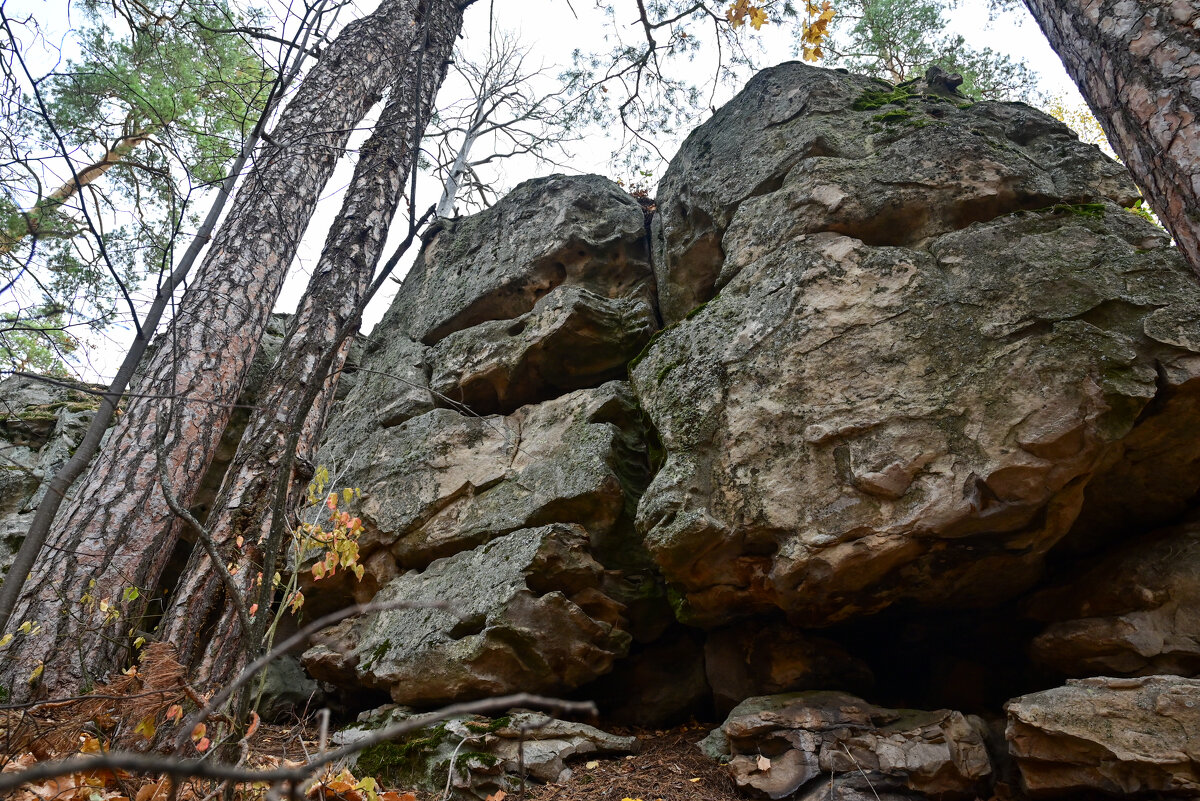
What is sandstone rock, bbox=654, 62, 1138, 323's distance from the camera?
16.6 feet

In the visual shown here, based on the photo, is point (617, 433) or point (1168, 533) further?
point (617, 433)

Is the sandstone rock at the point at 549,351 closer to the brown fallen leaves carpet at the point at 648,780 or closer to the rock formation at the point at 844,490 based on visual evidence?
the rock formation at the point at 844,490

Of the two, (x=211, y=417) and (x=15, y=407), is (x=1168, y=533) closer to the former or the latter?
(x=211, y=417)

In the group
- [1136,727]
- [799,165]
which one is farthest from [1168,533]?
[799,165]

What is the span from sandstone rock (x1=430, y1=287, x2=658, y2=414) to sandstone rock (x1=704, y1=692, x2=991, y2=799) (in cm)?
354

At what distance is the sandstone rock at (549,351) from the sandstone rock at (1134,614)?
13.0 ft

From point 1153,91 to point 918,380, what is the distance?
72.7 inches

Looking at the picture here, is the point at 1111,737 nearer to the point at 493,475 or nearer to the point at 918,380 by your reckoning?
the point at 918,380

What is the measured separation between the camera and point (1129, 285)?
13.1 feet

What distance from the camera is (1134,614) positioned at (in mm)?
3809

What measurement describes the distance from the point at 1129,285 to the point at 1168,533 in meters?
1.52

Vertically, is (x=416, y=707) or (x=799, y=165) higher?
→ (x=799, y=165)

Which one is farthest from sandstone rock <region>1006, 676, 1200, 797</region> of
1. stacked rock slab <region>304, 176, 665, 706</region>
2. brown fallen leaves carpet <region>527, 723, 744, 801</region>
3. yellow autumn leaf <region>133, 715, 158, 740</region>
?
yellow autumn leaf <region>133, 715, 158, 740</region>

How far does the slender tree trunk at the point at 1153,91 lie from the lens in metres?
2.63
